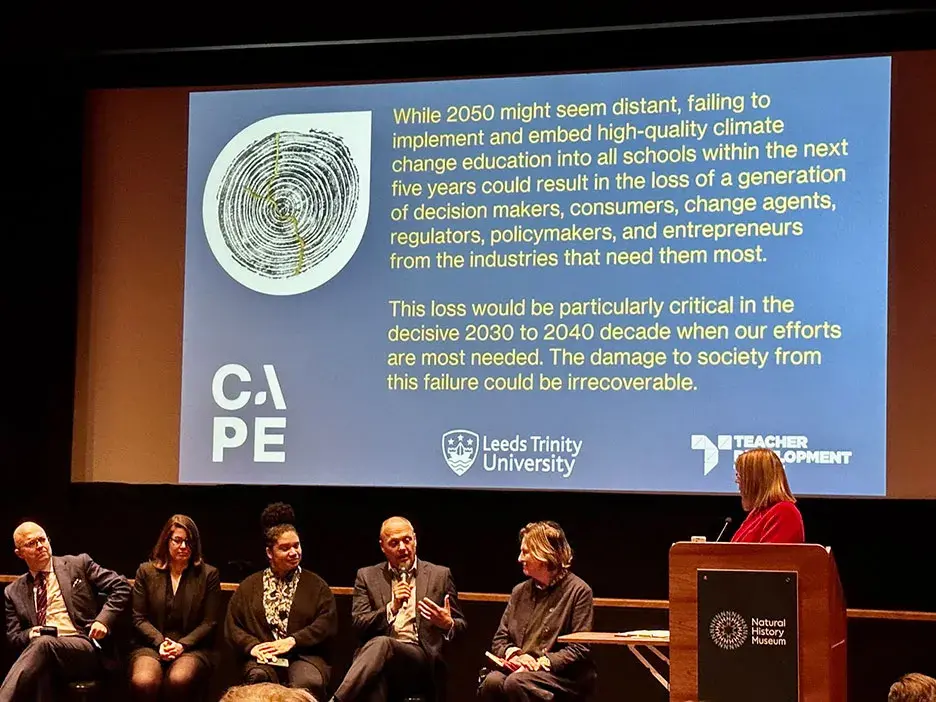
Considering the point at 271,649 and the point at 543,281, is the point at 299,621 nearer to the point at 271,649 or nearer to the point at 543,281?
the point at 271,649

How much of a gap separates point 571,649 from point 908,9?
2.84 metres

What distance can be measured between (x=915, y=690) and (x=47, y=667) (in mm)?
3261

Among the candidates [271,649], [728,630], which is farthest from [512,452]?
[728,630]

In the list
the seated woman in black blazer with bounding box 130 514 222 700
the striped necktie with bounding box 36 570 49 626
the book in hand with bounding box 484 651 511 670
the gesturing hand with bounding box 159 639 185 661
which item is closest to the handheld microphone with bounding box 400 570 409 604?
the book in hand with bounding box 484 651 511 670

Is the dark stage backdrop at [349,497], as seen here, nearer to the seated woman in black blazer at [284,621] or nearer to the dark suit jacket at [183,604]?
the dark suit jacket at [183,604]

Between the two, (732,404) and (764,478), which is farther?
(732,404)

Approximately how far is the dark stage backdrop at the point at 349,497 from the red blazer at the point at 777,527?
1.52m

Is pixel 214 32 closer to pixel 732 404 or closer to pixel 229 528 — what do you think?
pixel 229 528

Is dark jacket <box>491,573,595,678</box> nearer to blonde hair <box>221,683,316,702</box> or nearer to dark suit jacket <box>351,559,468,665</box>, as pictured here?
dark suit jacket <box>351,559,468,665</box>

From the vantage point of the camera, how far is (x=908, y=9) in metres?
5.27

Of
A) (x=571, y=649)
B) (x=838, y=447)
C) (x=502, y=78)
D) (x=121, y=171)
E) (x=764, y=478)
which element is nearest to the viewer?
(x=764, y=478)

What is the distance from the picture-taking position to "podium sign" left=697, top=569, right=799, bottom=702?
11.2 feet

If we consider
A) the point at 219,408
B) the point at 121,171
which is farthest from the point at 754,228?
the point at 121,171

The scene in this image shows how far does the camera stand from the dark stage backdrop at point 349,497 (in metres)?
5.34
